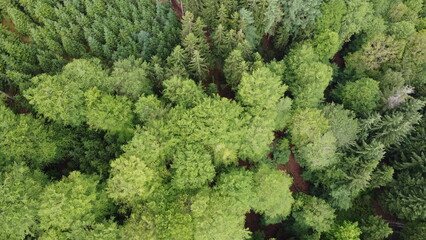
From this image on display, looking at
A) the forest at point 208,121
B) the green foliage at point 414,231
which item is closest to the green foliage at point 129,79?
the forest at point 208,121

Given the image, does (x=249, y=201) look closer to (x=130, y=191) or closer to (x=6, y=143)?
(x=130, y=191)

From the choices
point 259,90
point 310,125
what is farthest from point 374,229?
point 259,90

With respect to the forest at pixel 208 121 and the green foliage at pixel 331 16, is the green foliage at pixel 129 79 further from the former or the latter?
the green foliage at pixel 331 16

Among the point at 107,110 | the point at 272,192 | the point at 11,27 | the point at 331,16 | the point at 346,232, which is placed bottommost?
the point at 346,232

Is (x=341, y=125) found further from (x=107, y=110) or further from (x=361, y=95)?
(x=107, y=110)

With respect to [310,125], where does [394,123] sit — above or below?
above

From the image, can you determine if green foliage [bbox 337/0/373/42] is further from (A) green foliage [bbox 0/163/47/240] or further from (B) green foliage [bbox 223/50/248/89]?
(A) green foliage [bbox 0/163/47/240]

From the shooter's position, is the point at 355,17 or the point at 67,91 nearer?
the point at 67,91
